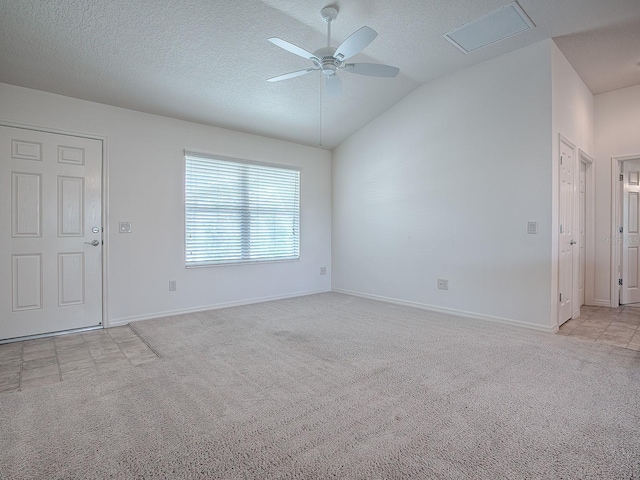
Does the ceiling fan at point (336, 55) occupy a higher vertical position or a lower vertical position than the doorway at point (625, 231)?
higher

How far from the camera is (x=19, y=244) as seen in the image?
340 cm

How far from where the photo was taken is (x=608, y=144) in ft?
15.5

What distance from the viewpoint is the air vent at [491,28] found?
302 cm

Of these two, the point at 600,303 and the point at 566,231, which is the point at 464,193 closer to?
the point at 566,231

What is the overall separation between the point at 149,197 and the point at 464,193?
3857mm

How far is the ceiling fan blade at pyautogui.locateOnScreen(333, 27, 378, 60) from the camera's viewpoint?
7.81ft

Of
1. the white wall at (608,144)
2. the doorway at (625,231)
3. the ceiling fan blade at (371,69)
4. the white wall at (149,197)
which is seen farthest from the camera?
the doorway at (625,231)

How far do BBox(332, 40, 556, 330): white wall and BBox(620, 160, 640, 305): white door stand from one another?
232 centimetres

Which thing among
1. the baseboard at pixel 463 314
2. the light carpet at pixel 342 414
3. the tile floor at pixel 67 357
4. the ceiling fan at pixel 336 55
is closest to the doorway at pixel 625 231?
the baseboard at pixel 463 314

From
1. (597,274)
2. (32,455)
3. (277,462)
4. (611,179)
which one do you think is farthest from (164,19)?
(597,274)

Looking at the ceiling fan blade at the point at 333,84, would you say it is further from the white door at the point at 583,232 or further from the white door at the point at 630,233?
the white door at the point at 630,233

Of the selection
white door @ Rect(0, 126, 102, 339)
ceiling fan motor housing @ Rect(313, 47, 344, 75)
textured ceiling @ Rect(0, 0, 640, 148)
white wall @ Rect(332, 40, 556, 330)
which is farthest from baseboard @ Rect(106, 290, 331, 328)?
ceiling fan motor housing @ Rect(313, 47, 344, 75)

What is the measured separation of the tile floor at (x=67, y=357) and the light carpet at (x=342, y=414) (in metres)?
0.17

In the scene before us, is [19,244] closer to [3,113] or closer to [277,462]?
[3,113]
